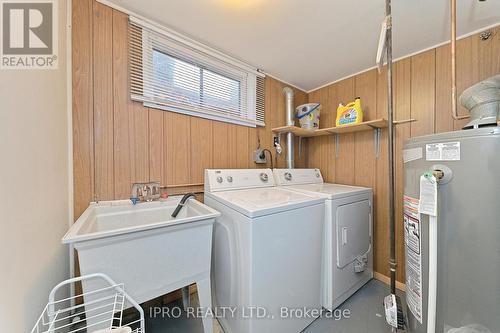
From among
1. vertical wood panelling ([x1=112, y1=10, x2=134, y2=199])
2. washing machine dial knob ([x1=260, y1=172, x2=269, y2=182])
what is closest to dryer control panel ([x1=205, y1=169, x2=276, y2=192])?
washing machine dial knob ([x1=260, y1=172, x2=269, y2=182])

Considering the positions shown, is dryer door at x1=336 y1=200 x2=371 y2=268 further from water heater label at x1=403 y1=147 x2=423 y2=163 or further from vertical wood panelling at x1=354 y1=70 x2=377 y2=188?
water heater label at x1=403 y1=147 x2=423 y2=163

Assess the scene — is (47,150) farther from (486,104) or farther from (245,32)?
(486,104)

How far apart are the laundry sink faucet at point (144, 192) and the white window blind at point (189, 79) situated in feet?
2.10

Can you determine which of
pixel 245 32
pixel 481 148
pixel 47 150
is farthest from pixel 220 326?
pixel 245 32

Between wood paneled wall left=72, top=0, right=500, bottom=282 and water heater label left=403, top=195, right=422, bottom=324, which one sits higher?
wood paneled wall left=72, top=0, right=500, bottom=282

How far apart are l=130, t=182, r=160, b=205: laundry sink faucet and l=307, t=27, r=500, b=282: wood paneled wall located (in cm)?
209

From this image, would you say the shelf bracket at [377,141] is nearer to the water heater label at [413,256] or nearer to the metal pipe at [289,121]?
the metal pipe at [289,121]

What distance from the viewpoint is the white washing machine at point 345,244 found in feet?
4.91

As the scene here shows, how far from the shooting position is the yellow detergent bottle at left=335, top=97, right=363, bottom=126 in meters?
2.04

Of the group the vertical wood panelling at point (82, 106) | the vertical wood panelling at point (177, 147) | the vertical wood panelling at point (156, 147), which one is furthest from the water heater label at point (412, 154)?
the vertical wood panelling at point (82, 106)

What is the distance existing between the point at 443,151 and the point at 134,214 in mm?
1883

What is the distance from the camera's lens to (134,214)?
137 cm

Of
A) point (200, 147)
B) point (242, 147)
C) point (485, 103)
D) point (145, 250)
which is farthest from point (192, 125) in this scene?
point (485, 103)

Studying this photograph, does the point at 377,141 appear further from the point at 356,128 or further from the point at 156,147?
the point at 156,147
